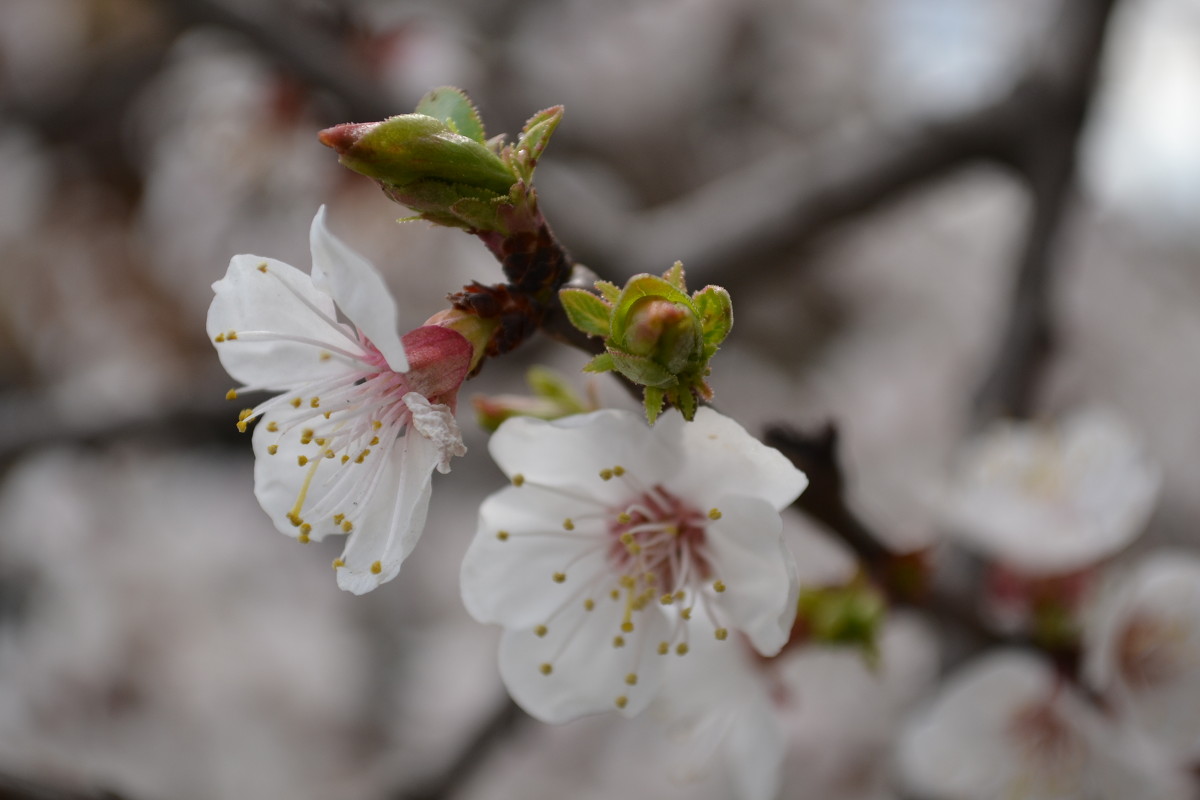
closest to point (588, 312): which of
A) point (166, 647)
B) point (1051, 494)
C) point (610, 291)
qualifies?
point (610, 291)

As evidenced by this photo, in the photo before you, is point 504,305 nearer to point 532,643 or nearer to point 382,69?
point 532,643

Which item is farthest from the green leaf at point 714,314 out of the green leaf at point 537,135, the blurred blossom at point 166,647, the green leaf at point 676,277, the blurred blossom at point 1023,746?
the blurred blossom at point 166,647

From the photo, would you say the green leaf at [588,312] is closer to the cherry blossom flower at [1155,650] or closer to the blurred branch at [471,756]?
the cherry blossom flower at [1155,650]

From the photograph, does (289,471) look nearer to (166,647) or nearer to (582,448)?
(582,448)

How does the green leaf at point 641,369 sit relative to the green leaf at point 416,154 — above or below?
below

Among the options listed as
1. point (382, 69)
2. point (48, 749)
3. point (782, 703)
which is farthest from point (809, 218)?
point (48, 749)

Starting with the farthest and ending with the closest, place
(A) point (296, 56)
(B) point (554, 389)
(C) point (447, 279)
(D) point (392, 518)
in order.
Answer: (C) point (447, 279) → (A) point (296, 56) → (B) point (554, 389) → (D) point (392, 518)

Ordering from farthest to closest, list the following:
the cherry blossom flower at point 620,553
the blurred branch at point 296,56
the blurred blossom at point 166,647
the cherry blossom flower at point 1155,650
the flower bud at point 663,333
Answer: the blurred blossom at point 166,647
the blurred branch at point 296,56
the cherry blossom flower at point 1155,650
the cherry blossom flower at point 620,553
the flower bud at point 663,333
